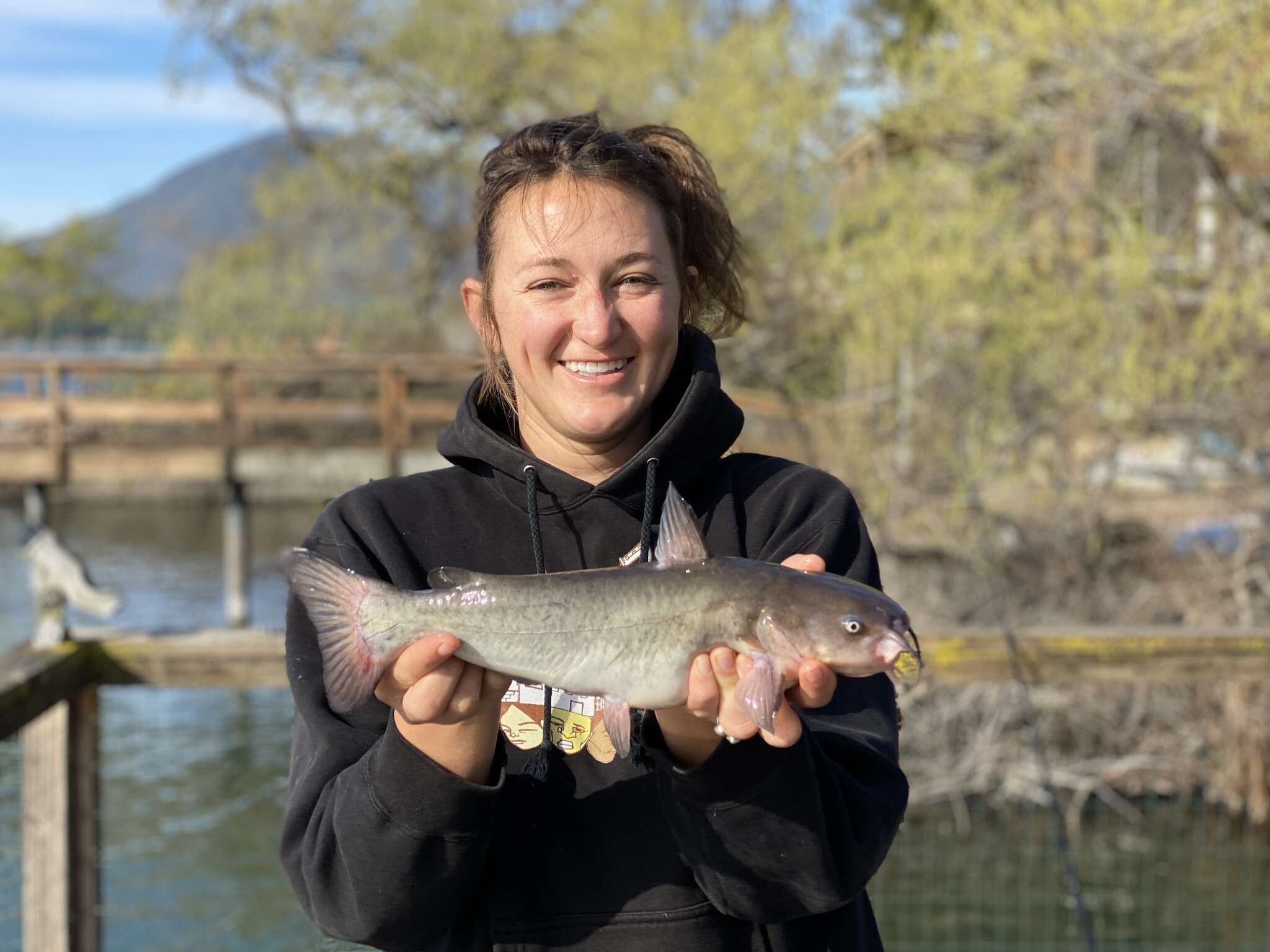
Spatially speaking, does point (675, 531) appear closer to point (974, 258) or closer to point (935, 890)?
point (935, 890)

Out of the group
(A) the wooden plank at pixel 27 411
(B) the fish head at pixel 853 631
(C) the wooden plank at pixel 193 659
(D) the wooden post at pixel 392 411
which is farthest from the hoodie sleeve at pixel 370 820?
(A) the wooden plank at pixel 27 411

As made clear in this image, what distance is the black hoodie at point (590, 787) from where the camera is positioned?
166cm

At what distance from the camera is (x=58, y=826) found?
3.26 metres

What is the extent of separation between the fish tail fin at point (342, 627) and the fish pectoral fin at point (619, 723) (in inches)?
11.8

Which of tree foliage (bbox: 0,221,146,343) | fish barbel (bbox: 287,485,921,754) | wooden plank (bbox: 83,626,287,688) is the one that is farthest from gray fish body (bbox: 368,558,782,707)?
tree foliage (bbox: 0,221,146,343)

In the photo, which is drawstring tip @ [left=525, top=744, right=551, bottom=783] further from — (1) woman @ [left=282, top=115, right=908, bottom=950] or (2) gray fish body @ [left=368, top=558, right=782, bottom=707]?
(2) gray fish body @ [left=368, top=558, right=782, bottom=707]

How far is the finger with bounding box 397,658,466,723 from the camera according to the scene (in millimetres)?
1599

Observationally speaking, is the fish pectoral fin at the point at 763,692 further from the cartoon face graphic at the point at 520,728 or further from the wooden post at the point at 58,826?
the wooden post at the point at 58,826

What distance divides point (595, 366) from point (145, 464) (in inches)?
663

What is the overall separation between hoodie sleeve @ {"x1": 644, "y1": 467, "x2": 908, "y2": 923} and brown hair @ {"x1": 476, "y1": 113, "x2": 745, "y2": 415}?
20.1 inches

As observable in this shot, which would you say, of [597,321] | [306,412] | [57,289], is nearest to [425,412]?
[306,412]

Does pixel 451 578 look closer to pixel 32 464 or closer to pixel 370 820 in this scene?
pixel 370 820

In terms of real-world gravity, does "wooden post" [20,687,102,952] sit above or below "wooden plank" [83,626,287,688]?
below

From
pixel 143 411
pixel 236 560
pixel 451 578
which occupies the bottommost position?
pixel 236 560
